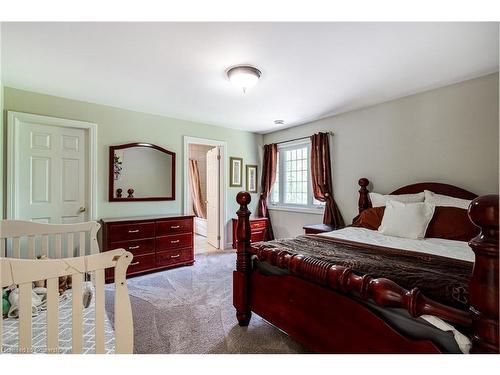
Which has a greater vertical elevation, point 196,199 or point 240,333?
point 196,199

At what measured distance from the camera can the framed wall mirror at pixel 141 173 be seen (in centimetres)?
343

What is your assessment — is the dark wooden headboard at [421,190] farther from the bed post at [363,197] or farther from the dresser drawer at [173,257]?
the dresser drawer at [173,257]

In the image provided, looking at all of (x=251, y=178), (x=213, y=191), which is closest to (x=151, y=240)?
(x=213, y=191)

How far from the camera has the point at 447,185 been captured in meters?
2.59

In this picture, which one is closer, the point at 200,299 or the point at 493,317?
the point at 493,317

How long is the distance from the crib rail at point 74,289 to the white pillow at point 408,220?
2.36 m

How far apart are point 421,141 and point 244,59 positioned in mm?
2228

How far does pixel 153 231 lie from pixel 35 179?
147cm

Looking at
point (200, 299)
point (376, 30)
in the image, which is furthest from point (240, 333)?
point (376, 30)

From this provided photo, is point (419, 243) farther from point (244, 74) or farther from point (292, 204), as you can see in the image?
point (292, 204)

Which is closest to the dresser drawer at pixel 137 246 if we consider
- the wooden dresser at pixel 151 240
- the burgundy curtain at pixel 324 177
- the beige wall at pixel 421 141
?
the wooden dresser at pixel 151 240

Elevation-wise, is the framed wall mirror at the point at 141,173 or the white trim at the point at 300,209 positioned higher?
the framed wall mirror at the point at 141,173

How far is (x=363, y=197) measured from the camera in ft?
10.7
